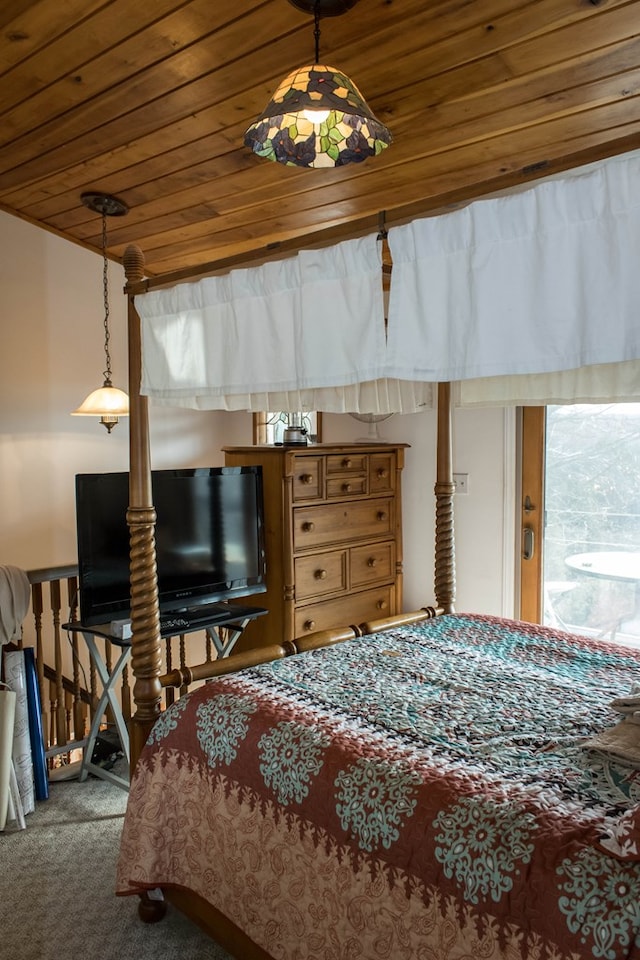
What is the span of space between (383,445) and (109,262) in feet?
7.44

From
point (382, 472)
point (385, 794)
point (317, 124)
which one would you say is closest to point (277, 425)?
point (382, 472)

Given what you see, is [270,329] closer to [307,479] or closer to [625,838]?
[625,838]

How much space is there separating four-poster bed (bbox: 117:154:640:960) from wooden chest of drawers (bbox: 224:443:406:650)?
1.21 metres

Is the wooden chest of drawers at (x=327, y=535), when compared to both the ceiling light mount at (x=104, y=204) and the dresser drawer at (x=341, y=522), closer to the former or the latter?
the dresser drawer at (x=341, y=522)

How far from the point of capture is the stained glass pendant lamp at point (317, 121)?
1935 millimetres

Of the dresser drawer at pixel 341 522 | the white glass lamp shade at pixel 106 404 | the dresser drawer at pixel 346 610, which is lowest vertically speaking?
the dresser drawer at pixel 346 610

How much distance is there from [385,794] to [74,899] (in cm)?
143

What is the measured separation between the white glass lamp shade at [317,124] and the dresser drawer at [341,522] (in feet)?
6.47

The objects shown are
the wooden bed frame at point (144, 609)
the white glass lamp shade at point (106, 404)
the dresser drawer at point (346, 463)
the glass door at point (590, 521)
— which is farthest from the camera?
the dresser drawer at point (346, 463)

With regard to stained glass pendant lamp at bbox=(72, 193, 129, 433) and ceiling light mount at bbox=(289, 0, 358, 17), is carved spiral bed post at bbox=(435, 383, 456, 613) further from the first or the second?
stained glass pendant lamp at bbox=(72, 193, 129, 433)

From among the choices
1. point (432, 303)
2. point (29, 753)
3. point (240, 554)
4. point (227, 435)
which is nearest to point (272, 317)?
point (432, 303)

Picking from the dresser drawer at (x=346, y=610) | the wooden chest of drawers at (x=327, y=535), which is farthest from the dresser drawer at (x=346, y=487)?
the dresser drawer at (x=346, y=610)

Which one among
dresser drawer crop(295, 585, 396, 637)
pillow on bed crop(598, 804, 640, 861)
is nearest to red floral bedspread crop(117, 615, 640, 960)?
pillow on bed crop(598, 804, 640, 861)

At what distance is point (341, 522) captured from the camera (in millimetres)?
4035
